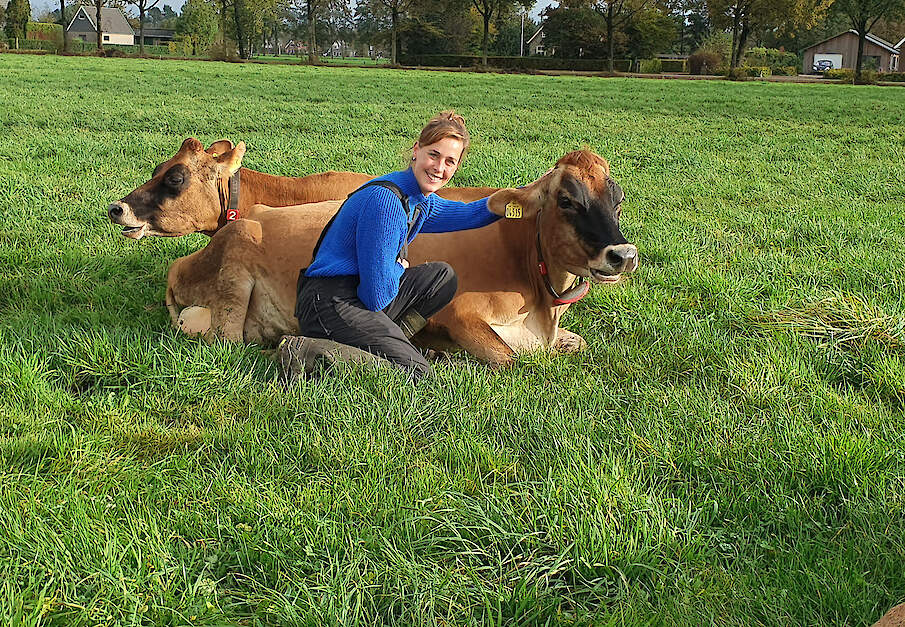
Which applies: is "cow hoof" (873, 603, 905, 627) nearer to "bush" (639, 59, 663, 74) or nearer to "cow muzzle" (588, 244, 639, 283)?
"cow muzzle" (588, 244, 639, 283)

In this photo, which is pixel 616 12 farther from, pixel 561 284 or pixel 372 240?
pixel 372 240

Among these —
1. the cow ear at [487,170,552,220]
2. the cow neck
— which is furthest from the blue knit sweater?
the cow neck

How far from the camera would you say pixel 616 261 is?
366 centimetres

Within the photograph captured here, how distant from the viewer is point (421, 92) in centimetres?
2803

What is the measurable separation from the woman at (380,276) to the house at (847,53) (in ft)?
320

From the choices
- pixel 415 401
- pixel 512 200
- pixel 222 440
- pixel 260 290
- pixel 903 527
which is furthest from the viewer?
pixel 260 290

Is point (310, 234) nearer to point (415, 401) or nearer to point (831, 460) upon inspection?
point (415, 401)

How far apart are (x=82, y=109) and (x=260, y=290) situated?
1402 centimetres

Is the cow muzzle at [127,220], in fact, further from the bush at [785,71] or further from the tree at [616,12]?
the bush at [785,71]

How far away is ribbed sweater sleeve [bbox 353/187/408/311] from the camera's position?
3.74m

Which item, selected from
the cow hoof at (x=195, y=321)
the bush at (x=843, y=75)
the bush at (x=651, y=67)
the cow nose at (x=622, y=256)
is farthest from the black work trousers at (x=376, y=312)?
the bush at (x=651, y=67)

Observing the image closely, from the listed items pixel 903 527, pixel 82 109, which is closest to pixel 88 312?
pixel 903 527

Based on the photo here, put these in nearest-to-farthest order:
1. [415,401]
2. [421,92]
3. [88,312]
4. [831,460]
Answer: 1. [831,460]
2. [415,401]
3. [88,312]
4. [421,92]

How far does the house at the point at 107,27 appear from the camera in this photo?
134875mm
